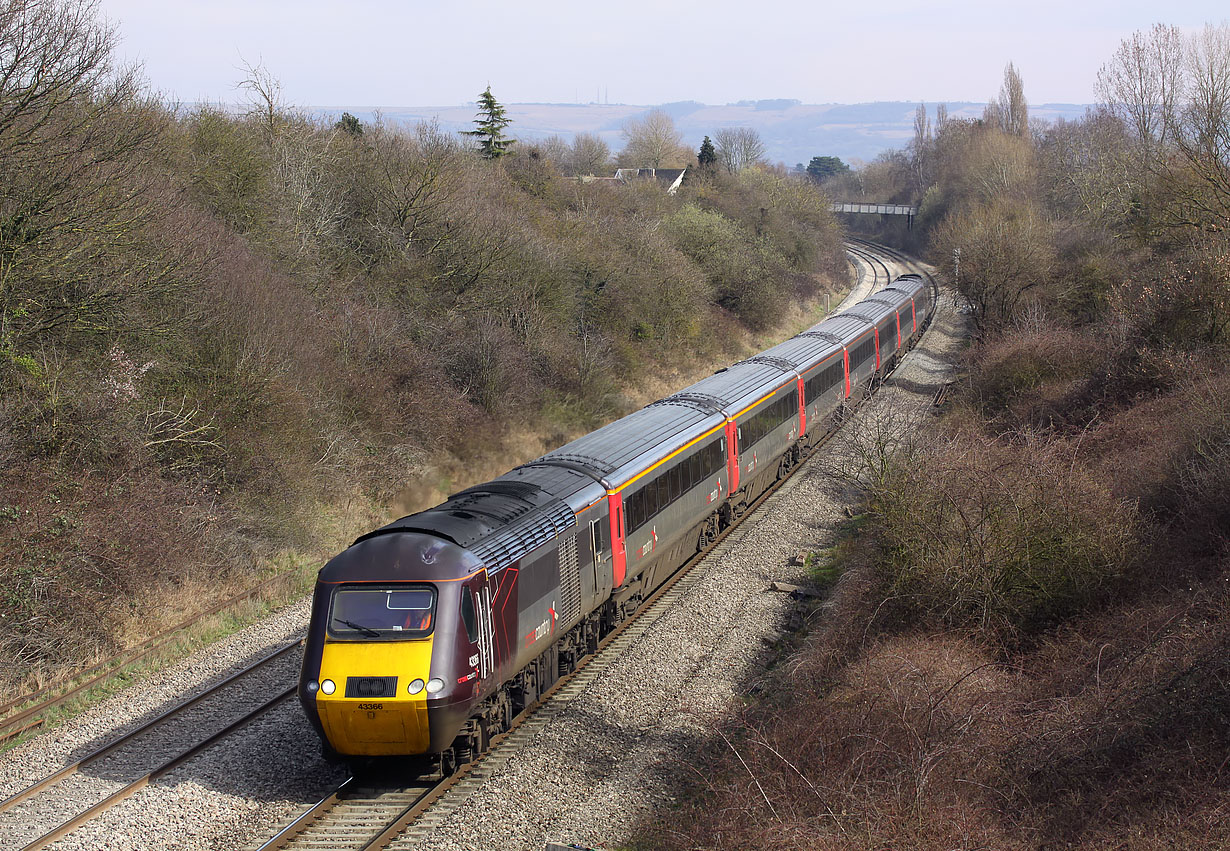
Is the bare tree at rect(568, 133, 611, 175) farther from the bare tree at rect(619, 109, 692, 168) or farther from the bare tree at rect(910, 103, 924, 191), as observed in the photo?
the bare tree at rect(910, 103, 924, 191)

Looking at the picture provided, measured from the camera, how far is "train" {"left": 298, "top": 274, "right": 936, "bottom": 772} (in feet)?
31.4

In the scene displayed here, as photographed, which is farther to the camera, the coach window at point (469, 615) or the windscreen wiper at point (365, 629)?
the coach window at point (469, 615)

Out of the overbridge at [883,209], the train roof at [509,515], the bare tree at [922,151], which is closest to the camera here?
the train roof at [509,515]

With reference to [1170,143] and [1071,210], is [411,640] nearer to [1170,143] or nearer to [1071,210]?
[1170,143]

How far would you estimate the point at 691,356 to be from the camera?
41844 millimetres

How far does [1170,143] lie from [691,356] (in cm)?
2297

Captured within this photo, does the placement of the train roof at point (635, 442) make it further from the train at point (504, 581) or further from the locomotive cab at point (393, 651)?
the locomotive cab at point (393, 651)

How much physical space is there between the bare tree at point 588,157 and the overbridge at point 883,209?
25314 millimetres

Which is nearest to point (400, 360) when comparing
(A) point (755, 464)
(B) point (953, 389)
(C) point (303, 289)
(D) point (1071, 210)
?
(C) point (303, 289)

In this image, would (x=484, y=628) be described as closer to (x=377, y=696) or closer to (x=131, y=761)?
(x=377, y=696)

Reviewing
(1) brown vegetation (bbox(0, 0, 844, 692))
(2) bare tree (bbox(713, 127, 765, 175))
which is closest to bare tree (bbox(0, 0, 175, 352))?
(1) brown vegetation (bbox(0, 0, 844, 692))

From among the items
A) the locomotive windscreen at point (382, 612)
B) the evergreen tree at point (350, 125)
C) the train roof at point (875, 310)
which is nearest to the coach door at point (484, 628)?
the locomotive windscreen at point (382, 612)

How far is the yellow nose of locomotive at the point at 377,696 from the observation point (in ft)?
31.0

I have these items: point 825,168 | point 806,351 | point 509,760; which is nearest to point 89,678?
point 509,760
